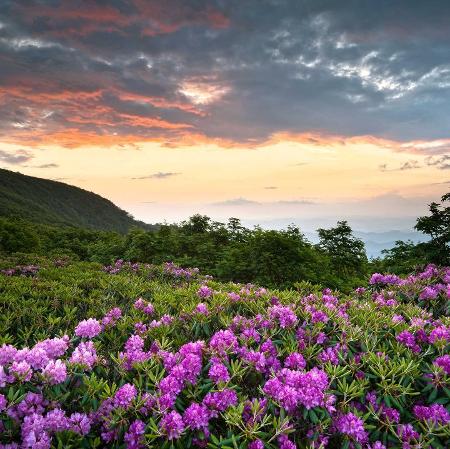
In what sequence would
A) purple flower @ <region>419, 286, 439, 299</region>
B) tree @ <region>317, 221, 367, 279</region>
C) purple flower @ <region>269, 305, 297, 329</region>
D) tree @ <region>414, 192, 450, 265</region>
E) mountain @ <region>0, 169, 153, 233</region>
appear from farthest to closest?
mountain @ <region>0, 169, 153, 233</region> < tree @ <region>317, 221, 367, 279</region> < tree @ <region>414, 192, 450, 265</region> < purple flower @ <region>419, 286, 439, 299</region> < purple flower @ <region>269, 305, 297, 329</region>

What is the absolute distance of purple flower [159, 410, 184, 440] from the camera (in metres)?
2.48

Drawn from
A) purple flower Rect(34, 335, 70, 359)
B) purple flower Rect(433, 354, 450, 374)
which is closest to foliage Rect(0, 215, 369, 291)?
purple flower Rect(433, 354, 450, 374)

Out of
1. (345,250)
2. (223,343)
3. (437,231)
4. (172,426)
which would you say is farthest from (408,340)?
(345,250)

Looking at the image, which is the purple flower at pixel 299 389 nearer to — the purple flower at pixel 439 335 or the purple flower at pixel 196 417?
the purple flower at pixel 196 417

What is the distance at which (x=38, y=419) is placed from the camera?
2.46m

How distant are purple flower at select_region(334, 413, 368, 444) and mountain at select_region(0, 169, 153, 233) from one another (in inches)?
3010

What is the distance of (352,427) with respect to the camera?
2.59 meters

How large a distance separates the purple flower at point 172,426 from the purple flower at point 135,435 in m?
0.14

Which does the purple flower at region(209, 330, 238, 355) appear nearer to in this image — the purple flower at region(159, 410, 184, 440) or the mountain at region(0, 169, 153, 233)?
the purple flower at region(159, 410, 184, 440)

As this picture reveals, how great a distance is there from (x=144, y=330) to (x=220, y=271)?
31.6 ft

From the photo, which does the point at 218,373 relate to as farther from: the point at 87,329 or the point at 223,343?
the point at 87,329

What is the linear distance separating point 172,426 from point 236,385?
53cm

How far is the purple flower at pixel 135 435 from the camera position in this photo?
2.50 meters

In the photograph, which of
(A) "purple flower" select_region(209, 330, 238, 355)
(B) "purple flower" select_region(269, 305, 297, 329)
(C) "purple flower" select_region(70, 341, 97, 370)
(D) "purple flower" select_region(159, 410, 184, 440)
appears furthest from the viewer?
(B) "purple flower" select_region(269, 305, 297, 329)
